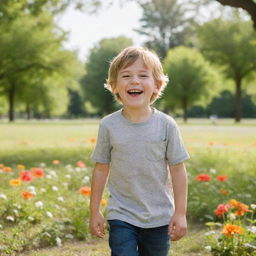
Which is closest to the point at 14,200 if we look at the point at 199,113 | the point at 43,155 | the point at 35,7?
the point at 43,155

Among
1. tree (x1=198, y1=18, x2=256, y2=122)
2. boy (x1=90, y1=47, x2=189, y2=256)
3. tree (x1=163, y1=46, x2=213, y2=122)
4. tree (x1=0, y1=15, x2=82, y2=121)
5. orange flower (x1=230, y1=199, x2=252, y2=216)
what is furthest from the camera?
tree (x1=163, y1=46, x2=213, y2=122)

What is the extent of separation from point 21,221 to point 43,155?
6021 millimetres

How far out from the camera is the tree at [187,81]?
161 ft

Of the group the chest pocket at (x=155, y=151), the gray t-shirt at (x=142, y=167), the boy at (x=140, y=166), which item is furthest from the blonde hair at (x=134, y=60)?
the chest pocket at (x=155, y=151)

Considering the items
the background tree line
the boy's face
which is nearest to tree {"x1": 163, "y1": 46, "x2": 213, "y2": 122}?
the background tree line

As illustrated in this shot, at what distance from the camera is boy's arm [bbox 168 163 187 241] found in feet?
8.70

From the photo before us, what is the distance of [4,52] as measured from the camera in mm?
39625

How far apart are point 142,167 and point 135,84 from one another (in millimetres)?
496

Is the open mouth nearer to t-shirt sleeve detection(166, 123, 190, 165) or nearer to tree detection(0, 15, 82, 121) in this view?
t-shirt sleeve detection(166, 123, 190, 165)

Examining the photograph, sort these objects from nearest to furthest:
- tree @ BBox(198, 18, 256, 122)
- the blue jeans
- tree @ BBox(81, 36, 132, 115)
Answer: the blue jeans → tree @ BBox(198, 18, 256, 122) → tree @ BBox(81, 36, 132, 115)

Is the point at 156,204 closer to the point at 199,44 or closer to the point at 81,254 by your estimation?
the point at 81,254

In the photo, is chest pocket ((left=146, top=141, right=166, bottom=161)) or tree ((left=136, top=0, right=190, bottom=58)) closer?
chest pocket ((left=146, top=141, right=166, bottom=161))

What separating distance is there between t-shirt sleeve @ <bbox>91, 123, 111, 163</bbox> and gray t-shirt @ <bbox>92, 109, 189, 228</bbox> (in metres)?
0.01

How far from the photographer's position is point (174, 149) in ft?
9.04
